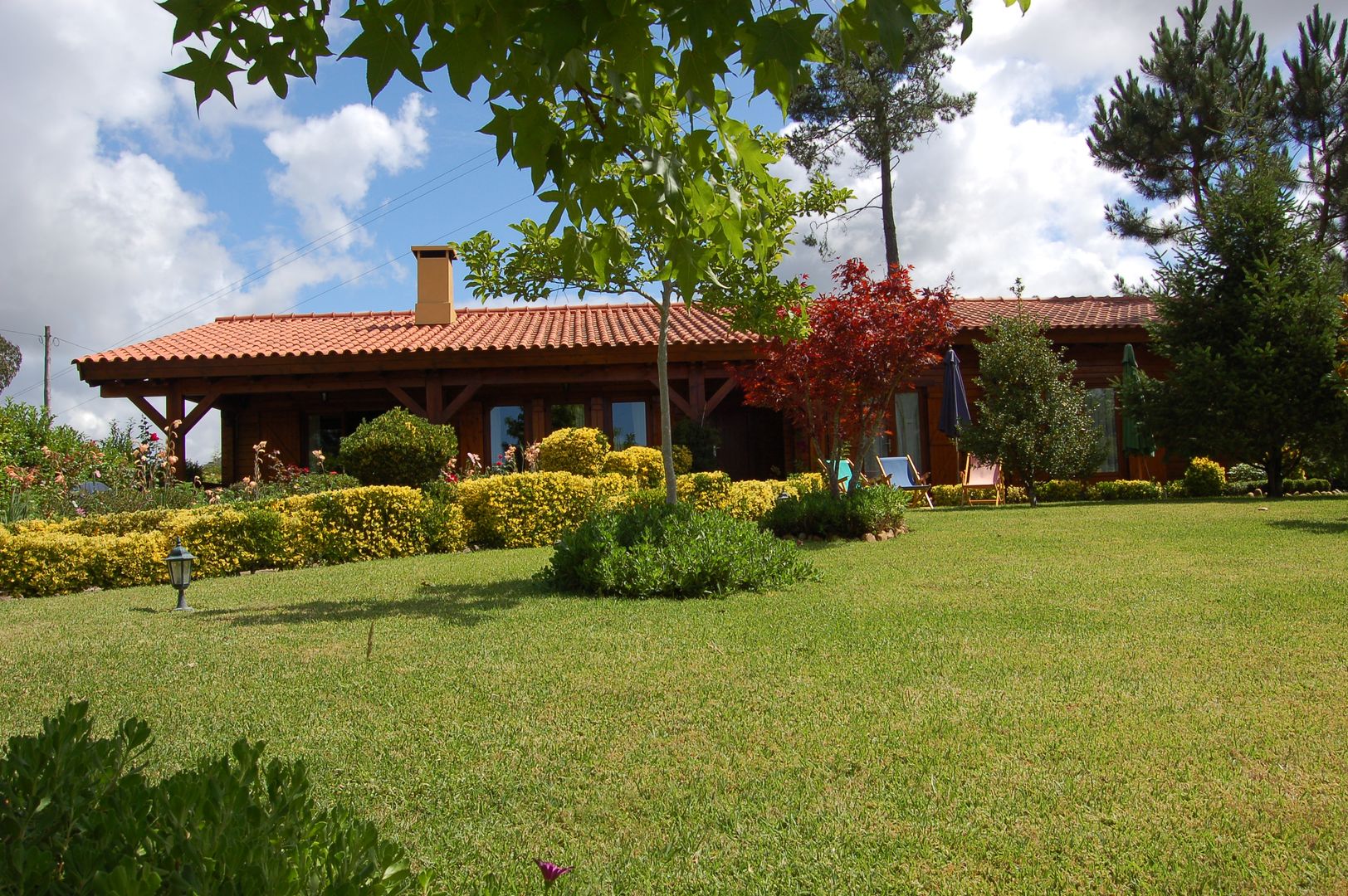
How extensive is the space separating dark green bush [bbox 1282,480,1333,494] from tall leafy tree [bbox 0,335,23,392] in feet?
158

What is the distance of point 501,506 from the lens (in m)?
10.6

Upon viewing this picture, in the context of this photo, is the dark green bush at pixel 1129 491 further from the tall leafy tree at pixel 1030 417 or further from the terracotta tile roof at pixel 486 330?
the terracotta tile roof at pixel 486 330

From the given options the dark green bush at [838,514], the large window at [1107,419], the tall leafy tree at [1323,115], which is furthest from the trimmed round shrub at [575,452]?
the tall leafy tree at [1323,115]

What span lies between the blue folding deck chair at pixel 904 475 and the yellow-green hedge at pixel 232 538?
7750 millimetres

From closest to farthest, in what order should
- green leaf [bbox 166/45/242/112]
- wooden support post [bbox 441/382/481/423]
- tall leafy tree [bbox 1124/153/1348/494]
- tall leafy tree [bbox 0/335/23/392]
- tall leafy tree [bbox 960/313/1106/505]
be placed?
green leaf [bbox 166/45/242/112] → tall leafy tree [bbox 1124/153/1348/494] → tall leafy tree [bbox 960/313/1106/505] → wooden support post [bbox 441/382/481/423] → tall leafy tree [bbox 0/335/23/392]

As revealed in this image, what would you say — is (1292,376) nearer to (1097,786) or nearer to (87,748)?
(1097,786)

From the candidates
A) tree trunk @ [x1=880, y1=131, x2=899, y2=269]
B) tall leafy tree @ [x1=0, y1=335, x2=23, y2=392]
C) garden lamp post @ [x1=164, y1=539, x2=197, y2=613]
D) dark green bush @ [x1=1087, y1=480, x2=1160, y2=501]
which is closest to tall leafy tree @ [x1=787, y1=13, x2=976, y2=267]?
tree trunk @ [x1=880, y1=131, x2=899, y2=269]

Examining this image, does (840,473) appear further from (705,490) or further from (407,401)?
(407,401)

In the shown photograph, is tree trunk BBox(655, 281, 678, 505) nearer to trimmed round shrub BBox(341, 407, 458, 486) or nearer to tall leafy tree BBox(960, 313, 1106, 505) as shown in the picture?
trimmed round shrub BBox(341, 407, 458, 486)

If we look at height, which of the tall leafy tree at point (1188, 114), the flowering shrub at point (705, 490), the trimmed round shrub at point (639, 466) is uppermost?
the tall leafy tree at point (1188, 114)

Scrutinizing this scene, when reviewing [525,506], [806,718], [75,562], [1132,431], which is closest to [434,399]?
[525,506]

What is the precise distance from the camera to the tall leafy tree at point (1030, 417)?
1403cm

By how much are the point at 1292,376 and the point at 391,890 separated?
14942 millimetres

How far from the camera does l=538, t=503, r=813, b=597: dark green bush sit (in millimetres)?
6715
